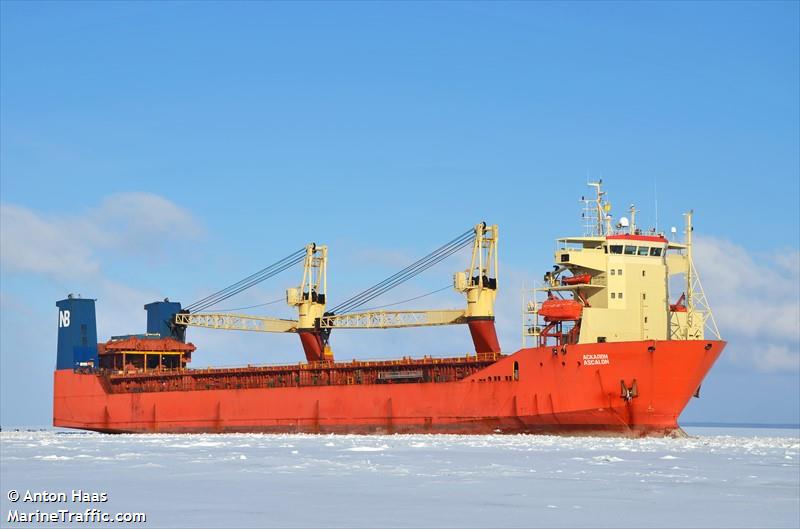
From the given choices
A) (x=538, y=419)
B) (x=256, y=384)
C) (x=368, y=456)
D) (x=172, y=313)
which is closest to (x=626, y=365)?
(x=538, y=419)

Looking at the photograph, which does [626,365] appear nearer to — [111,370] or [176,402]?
[176,402]

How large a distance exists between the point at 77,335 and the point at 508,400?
29435 mm

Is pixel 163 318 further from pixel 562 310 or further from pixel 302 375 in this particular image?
pixel 562 310

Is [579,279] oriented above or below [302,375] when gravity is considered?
above

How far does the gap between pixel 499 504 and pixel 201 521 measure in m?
5.22

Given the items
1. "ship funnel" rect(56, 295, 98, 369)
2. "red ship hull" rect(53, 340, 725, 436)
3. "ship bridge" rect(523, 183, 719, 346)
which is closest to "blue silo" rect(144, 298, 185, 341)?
"ship funnel" rect(56, 295, 98, 369)

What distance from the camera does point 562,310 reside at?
40.1 m

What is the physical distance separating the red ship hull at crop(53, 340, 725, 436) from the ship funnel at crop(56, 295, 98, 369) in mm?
8289

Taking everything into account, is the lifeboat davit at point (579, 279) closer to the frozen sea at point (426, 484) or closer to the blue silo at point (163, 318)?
the frozen sea at point (426, 484)

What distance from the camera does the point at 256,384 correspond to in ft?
169

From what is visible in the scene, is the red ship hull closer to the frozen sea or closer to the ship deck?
the ship deck

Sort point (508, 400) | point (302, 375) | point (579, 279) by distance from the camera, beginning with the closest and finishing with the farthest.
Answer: point (579, 279) → point (508, 400) → point (302, 375)

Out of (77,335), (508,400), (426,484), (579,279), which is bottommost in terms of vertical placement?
(426,484)

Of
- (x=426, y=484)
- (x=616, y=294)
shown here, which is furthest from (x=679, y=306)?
(x=426, y=484)
